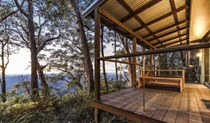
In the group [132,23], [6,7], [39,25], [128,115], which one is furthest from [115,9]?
[39,25]

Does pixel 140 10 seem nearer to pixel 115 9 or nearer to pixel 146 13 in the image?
pixel 146 13

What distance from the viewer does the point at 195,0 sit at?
2.41m

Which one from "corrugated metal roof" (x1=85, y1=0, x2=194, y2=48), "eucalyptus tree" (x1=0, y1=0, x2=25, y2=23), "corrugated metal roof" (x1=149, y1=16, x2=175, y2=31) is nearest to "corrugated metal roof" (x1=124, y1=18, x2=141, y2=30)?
"corrugated metal roof" (x1=85, y1=0, x2=194, y2=48)

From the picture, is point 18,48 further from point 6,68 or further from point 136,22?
point 136,22

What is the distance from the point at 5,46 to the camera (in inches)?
357

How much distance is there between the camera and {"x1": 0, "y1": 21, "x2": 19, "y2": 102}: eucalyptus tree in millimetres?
7938

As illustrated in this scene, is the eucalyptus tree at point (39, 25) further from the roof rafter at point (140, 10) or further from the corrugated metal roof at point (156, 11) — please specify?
the corrugated metal roof at point (156, 11)

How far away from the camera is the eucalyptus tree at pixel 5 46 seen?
794cm

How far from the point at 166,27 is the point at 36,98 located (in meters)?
6.64

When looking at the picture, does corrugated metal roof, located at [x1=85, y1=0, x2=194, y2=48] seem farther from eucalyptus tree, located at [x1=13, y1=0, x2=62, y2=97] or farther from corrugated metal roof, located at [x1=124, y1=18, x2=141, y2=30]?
eucalyptus tree, located at [x1=13, y1=0, x2=62, y2=97]

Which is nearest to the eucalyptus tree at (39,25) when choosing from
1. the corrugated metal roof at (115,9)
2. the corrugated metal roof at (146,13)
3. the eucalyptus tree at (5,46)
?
the eucalyptus tree at (5,46)

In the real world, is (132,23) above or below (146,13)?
below

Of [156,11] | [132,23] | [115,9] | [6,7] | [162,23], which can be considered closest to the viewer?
[115,9]

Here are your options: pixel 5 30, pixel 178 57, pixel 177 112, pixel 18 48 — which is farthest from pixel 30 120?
pixel 178 57
